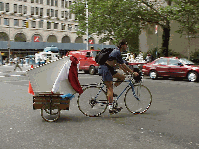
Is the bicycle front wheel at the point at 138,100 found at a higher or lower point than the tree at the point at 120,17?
lower

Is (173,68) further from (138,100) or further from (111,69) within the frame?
(111,69)

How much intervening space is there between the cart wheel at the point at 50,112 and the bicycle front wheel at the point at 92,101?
512 millimetres

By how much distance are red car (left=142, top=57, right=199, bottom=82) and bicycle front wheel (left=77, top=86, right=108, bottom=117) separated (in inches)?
444

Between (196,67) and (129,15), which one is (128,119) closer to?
(196,67)

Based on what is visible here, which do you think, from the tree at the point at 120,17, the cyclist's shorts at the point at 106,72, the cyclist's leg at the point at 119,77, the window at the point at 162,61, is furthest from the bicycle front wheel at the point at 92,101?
the tree at the point at 120,17

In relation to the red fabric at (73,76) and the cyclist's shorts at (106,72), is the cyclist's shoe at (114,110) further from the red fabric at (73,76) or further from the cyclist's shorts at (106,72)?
the red fabric at (73,76)

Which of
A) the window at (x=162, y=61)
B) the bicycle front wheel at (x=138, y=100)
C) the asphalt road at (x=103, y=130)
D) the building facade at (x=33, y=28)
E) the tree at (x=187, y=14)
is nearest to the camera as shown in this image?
the asphalt road at (x=103, y=130)

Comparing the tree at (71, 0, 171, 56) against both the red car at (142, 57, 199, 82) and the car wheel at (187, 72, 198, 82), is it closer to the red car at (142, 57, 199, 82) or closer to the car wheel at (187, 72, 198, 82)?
the red car at (142, 57, 199, 82)

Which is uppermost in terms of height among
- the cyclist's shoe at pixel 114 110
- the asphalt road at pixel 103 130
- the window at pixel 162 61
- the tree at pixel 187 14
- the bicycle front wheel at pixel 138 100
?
the tree at pixel 187 14

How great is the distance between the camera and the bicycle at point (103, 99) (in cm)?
629

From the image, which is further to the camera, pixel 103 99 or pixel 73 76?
pixel 103 99

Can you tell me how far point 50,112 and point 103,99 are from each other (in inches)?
46.3

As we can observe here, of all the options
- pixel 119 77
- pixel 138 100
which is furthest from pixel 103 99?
pixel 138 100

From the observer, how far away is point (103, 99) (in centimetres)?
638
